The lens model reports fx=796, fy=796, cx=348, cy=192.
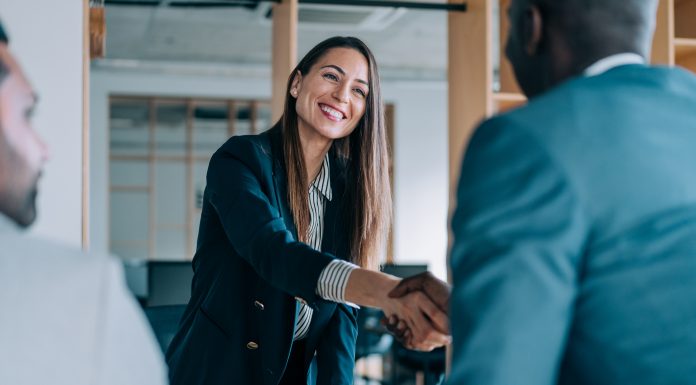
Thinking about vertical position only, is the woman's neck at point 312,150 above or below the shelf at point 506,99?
below

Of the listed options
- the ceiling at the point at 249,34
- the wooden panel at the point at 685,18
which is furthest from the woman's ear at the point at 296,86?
the ceiling at the point at 249,34

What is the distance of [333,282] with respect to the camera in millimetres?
1300

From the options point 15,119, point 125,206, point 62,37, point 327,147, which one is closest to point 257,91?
point 125,206

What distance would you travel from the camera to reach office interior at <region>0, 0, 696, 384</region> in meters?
3.12

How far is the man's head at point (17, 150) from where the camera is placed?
0.75m

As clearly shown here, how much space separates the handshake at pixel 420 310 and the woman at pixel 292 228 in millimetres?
29

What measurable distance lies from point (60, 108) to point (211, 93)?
812 cm

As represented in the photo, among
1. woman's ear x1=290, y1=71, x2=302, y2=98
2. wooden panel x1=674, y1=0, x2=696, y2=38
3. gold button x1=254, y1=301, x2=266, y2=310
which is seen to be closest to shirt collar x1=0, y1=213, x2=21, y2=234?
gold button x1=254, y1=301, x2=266, y2=310

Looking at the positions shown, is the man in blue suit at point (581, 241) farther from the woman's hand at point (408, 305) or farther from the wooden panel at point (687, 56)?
the wooden panel at point (687, 56)

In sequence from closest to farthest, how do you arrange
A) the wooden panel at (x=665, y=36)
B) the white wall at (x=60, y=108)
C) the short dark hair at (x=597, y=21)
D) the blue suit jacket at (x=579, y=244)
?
the blue suit jacket at (x=579, y=244), the short dark hair at (x=597, y=21), the white wall at (x=60, y=108), the wooden panel at (x=665, y=36)

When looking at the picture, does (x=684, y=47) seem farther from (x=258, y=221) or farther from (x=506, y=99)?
(x=258, y=221)

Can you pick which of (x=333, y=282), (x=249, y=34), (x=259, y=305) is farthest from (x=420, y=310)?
(x=249, y=34)

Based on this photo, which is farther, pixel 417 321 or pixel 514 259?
pixel 417 321

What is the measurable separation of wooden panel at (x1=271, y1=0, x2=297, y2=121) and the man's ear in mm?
3012
